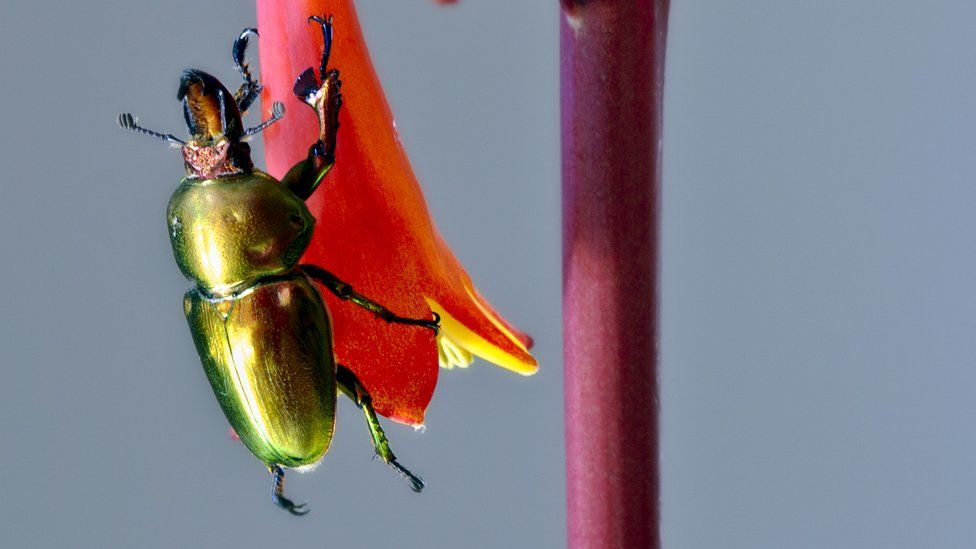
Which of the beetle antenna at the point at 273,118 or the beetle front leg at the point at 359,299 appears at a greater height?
the beetle antenna at the point at 273,118

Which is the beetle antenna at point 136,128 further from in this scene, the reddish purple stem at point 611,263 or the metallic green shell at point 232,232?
the reddish purple stem at point 611,263

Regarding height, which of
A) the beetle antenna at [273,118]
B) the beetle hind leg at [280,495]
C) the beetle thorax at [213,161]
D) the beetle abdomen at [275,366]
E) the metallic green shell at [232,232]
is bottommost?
the beetle hind leg at [280,495]

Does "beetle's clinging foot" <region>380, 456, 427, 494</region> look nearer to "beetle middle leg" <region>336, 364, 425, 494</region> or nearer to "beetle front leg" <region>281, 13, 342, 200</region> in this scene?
"beetle middle leg" <region>336, 364, 425, 494</region>

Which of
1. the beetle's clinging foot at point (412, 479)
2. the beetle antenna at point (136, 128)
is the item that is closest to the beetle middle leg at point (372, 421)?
the beetle's clinging foot at point (412, 479)

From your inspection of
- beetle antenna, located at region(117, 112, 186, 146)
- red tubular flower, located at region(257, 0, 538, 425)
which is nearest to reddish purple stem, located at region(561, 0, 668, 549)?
red tubular flower, located at region(257, 0, 538, 425)

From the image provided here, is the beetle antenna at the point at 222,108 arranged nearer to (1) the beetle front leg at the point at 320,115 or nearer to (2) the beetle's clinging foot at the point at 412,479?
(1) the beetle front leg at the point at 320,115

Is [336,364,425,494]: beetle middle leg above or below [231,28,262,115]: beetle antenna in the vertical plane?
below

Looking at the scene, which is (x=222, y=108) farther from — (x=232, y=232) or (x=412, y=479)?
(x=412, y=479)

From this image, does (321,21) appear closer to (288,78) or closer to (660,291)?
(288,78)
